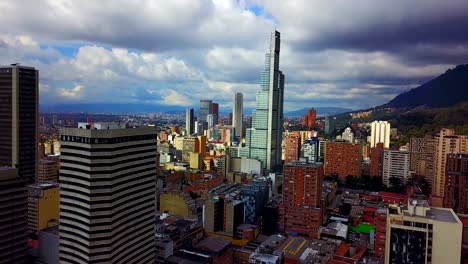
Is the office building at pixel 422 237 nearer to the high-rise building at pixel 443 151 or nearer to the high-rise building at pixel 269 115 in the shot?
the high-rise building at pixel 443 151

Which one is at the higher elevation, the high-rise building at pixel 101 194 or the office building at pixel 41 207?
the high-rise building at pixel 101 194

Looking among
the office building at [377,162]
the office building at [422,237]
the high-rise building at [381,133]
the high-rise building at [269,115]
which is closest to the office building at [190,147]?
the high-rise building at [269,115]

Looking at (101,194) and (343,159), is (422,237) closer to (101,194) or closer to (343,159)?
(101,194)

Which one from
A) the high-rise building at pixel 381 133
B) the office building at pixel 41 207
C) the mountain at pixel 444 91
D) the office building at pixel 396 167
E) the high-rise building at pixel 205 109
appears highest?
the mountain at pixel 444 91

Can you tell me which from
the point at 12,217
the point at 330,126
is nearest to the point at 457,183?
the point at 12,217

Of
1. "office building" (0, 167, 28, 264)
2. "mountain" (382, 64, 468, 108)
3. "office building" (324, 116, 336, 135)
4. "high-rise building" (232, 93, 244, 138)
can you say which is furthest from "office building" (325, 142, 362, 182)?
"high-rise building" (232, 93, 244, 138)

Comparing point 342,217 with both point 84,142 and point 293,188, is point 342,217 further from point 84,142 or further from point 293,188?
point 84,142
